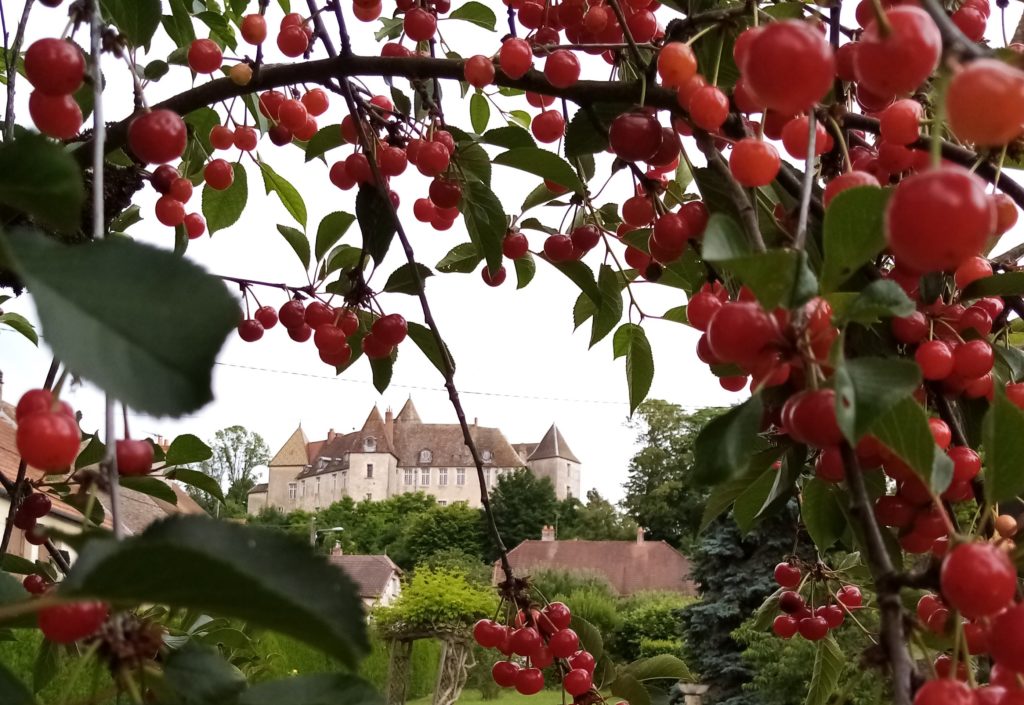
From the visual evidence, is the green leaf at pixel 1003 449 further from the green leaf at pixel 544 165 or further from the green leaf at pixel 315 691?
the green leaf at pixel 544 165

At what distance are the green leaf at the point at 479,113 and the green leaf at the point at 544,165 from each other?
71 centimetres

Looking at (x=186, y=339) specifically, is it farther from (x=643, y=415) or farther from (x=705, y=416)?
(x=643, y=415)

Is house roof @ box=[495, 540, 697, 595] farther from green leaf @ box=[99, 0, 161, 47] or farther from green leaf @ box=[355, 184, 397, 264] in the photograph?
green leaf @ box=[99, 0, 161, 47]

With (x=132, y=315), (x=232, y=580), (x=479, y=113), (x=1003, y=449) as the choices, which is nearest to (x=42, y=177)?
(x=132, y=315)

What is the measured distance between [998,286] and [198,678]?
636 mm

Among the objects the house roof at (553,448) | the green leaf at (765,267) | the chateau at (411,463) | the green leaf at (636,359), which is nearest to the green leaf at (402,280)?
the green leaf at (636,359)

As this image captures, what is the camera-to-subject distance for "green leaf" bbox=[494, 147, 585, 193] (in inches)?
35.0

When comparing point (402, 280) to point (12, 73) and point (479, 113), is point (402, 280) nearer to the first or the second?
point (12, 73)

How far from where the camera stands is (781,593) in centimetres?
131

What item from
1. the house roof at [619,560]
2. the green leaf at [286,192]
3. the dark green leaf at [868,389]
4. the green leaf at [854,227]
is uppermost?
the green leaf at [286,192]

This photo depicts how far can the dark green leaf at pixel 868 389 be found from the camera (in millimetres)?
355

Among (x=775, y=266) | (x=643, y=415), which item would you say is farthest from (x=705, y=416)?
(x=775, y=266)

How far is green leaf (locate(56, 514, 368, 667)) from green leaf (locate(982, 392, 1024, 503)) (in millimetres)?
308

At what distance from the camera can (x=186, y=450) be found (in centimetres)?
99
